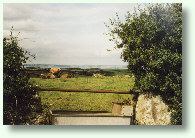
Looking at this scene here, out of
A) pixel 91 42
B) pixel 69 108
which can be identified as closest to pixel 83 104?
pixel 69 108

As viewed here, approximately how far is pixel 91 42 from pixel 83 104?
1.17 m

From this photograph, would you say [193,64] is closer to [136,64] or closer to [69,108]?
[136,64]

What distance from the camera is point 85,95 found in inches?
154

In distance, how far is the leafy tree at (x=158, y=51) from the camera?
366 centimetres

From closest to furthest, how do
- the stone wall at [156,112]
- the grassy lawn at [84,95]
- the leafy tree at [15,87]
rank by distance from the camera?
the leafy tree at [15,87] < the grassy lawn at [84,95] < the stone wall at [156,112]

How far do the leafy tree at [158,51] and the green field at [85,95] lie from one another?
1.16 ft

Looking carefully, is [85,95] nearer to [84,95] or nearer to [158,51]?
[84,95]

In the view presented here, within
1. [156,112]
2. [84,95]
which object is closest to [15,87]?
[84,95]

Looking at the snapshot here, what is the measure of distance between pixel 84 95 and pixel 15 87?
1.25 meters

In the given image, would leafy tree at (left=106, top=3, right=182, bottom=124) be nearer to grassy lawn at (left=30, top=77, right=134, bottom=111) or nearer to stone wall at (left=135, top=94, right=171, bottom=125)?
stone wall at (left=135, top=94, right=171, bottom=125)

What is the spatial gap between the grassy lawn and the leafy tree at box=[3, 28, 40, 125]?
25 centimetres

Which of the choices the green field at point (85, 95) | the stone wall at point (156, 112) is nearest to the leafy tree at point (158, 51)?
the stone wall at point (156, 112)

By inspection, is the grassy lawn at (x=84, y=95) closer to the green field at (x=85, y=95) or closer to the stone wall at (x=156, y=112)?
the green field at (x=85, y=95)

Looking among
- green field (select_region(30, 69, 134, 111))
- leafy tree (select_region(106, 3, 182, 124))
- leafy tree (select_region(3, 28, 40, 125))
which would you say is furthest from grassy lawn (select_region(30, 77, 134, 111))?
leafy tree (select_region(106, 3, 182, 124))
